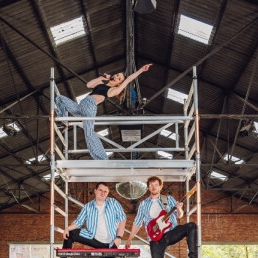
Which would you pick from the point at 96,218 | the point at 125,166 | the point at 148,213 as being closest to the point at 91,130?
the point at 125,166

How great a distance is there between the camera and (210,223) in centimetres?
2967

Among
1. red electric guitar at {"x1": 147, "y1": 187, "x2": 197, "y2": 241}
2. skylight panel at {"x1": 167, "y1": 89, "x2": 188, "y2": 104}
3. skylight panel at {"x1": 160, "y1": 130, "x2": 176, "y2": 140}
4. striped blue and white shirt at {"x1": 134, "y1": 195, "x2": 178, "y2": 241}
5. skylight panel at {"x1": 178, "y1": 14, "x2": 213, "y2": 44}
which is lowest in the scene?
red electric guitar at {"x1": 147, "y1": 187, "x2": 197, "y2": 241}

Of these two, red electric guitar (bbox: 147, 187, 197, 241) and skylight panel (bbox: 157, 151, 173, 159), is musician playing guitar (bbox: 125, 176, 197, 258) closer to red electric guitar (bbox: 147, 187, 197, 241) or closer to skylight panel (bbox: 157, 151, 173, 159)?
red electric guitar (bbox: 147, 187, 197, 241)

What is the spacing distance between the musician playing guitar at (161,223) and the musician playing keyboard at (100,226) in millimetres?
232

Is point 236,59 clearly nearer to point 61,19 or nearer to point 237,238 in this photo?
point 61,19

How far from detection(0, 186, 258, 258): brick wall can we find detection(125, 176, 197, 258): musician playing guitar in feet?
75.4

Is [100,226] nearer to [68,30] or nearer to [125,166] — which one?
[125,166]

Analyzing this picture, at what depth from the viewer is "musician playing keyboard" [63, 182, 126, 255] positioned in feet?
20.9

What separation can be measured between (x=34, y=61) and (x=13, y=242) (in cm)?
1721

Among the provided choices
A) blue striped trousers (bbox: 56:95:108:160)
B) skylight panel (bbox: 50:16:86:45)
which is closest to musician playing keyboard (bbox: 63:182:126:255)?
blue striped trousers (bbox: 56:95:108:160)

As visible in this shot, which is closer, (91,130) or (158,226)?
(158,226)

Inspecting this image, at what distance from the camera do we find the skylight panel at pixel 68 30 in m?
14.2

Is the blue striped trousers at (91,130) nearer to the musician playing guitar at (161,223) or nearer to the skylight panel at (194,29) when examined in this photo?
the musician playing guitar at (161,223)

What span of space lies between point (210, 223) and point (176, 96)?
12.7m
